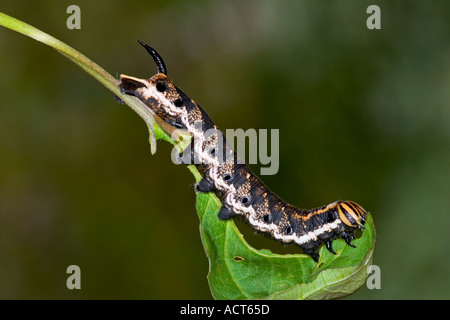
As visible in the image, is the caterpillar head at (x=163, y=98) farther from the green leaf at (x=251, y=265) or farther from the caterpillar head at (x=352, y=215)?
the caterpillar head at (x=352, y=215)

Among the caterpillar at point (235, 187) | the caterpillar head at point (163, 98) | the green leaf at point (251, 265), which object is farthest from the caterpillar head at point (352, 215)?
the caterpillar head at point (163, 98)

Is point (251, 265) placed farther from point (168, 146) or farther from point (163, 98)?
point (168, 146)

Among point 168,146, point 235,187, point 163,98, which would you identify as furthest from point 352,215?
point 168,146

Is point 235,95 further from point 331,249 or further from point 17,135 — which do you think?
point 331,249

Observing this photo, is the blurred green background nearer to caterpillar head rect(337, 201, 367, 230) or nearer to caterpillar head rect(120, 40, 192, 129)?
caterpillar head rect(337, 201, 367, 230)

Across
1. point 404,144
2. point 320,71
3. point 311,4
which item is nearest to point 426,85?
point 404,144

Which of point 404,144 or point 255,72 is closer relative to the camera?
point 404,144

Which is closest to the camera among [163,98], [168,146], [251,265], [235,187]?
[251,265]
